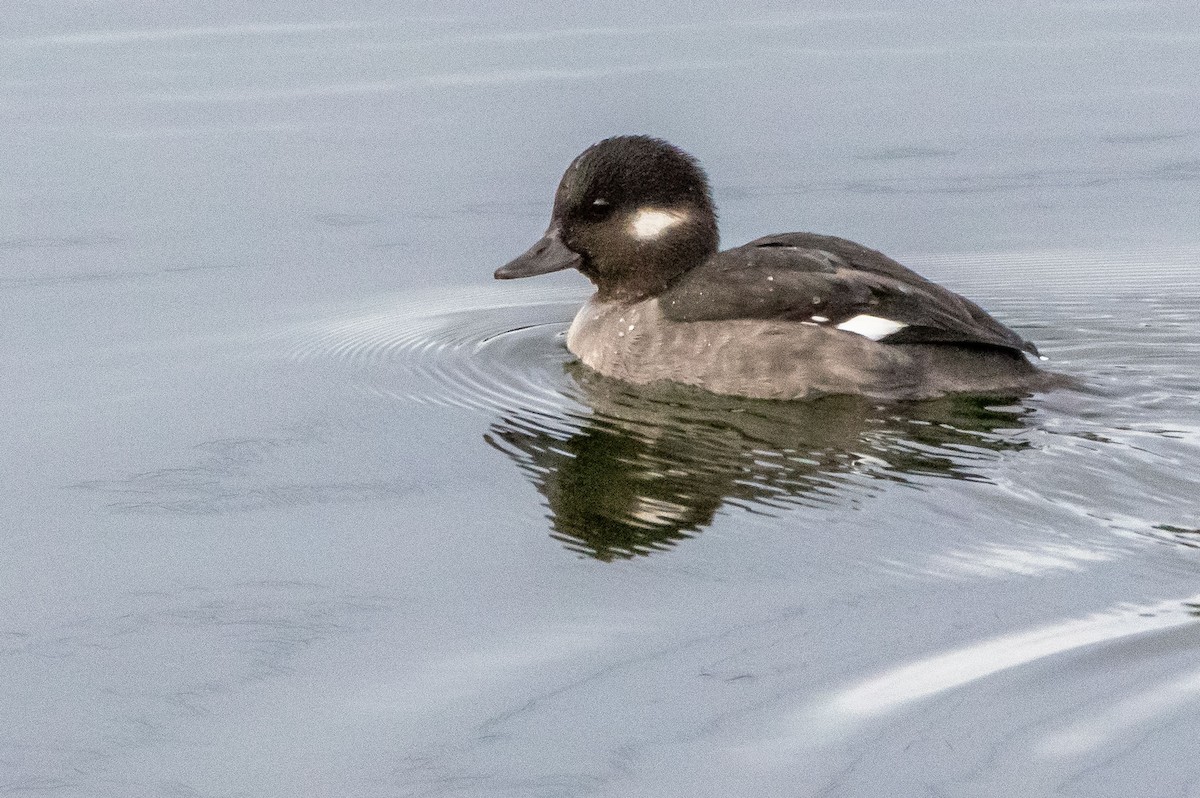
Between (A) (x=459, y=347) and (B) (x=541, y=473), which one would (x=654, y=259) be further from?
(B) (x=541, y=473)

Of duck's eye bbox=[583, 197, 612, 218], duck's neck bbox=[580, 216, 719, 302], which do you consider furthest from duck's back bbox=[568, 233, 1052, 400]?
duck's eye bbox=[583, 197, 612, 218]

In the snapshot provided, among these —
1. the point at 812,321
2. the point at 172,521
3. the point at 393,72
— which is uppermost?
the point at 393,72

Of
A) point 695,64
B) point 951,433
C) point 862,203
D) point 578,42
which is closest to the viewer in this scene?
point 951,433

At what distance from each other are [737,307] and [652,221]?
0.81 metres

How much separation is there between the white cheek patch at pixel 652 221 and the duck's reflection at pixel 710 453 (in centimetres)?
90

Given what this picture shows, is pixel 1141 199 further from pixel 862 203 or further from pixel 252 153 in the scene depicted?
pixel 252 153

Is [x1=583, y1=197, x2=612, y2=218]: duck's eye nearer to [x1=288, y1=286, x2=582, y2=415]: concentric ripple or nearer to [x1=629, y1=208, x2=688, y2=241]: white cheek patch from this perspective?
[x1=629, y1=208, x2=688, y2=241]: white cheek patch

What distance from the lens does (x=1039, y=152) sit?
11.4 m

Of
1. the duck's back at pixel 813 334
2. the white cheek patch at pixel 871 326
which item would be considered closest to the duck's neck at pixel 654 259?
the duck's back at pixel 813 334

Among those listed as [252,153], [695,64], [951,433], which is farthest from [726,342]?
[695,64]

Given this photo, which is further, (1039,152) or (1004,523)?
(1039,152)

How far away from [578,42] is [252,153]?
365 cm

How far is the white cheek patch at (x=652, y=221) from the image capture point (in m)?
7.97

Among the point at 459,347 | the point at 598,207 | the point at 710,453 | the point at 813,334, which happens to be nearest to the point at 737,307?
the point at 813,334
